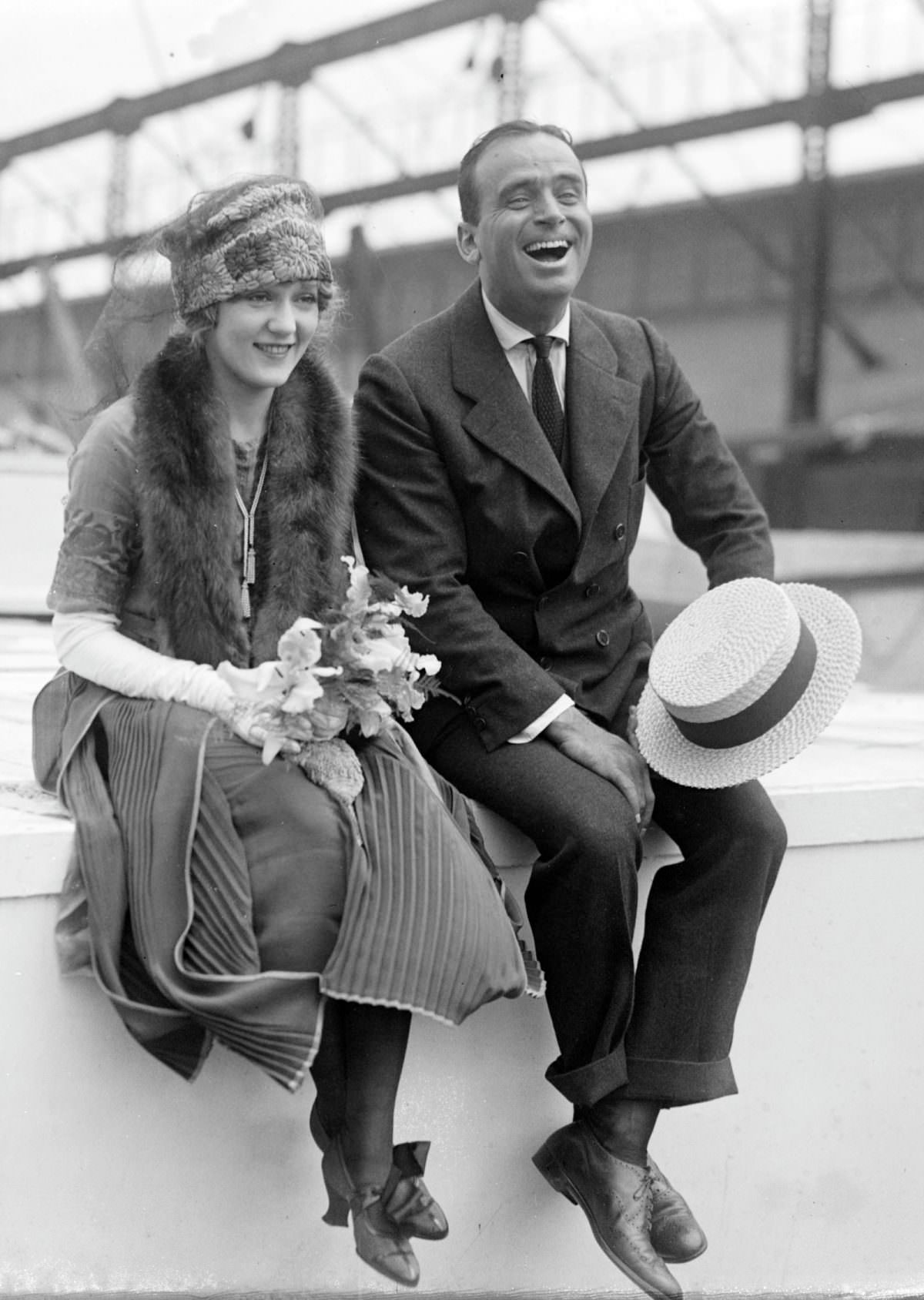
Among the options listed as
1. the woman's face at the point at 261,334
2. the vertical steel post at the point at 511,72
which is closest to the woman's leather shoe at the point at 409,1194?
the woman's face at the point at 261,334

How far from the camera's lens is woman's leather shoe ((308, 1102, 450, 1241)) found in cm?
214

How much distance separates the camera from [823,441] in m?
14.8

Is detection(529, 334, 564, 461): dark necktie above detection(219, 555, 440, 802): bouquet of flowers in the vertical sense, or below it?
above

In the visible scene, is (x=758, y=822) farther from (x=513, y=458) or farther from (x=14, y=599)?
(x=14, y=599)

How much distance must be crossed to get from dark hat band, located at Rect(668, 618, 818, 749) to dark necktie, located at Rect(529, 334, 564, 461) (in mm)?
528

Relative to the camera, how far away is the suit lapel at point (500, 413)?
2.52m

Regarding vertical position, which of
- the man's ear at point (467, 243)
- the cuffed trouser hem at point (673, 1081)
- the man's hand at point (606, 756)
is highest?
the man's ear at point (467, 243)

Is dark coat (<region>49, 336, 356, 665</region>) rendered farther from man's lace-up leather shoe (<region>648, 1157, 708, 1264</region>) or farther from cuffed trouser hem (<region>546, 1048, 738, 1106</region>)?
man's lace-up leather shoe (<region>648, 1157, 708, 1264</region>)

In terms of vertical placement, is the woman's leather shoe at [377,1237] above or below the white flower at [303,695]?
below

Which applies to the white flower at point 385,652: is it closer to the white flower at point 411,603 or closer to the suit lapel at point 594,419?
the white flower at point 411,603

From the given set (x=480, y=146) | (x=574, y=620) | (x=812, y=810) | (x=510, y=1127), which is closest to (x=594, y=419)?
(x=574, y=620)

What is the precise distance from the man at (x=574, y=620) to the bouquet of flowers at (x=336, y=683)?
0.78 feet

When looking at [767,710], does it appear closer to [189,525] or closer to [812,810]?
[812,810]

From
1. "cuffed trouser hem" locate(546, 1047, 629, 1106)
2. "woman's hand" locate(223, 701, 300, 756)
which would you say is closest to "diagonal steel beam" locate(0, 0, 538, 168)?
"woman's hand" locate(223, 701, 300, 756)
